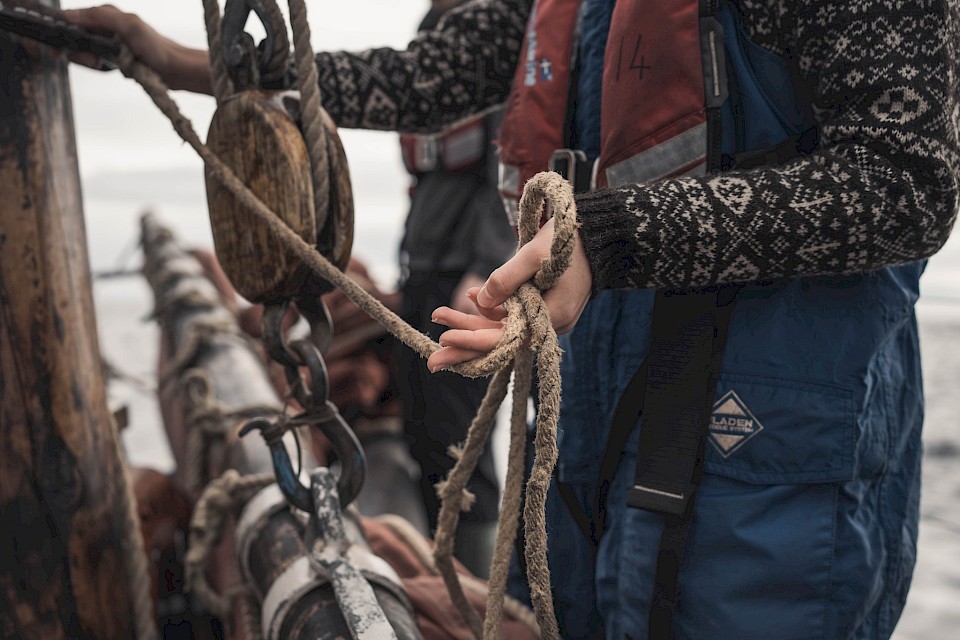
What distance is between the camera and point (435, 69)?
1.08 m

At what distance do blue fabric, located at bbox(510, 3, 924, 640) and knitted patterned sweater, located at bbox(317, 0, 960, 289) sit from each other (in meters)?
0.10

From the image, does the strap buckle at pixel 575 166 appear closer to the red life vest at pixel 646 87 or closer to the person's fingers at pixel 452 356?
the red life vest at pixel 646 87

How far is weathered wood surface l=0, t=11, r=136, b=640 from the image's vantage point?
943 mm

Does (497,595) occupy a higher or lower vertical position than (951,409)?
higher

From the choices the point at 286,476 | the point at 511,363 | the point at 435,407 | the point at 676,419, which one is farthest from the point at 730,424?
the point at 435,407

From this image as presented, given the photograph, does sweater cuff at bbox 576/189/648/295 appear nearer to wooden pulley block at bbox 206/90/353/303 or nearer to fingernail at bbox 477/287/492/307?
fingernail at bbox 477/287/492/307

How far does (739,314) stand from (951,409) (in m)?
3.43

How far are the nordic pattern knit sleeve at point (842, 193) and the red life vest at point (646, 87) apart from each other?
124 mm

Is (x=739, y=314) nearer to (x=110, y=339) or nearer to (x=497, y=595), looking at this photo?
(x=497, y=595)

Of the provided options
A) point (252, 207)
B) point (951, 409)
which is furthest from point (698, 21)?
point (951, 409)

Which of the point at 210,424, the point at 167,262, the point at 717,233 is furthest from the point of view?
the point at 167,262

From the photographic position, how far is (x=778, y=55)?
0.74 meters

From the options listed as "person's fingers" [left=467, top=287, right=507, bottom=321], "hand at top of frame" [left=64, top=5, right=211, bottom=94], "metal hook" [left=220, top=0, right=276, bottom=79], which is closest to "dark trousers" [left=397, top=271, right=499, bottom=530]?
"hand at top of frame" [left=64, top=5, right=211, bottom=94]

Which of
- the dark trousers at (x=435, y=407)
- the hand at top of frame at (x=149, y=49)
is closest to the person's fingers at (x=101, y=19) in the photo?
the hand at top of frame at (x=149, y=49)
